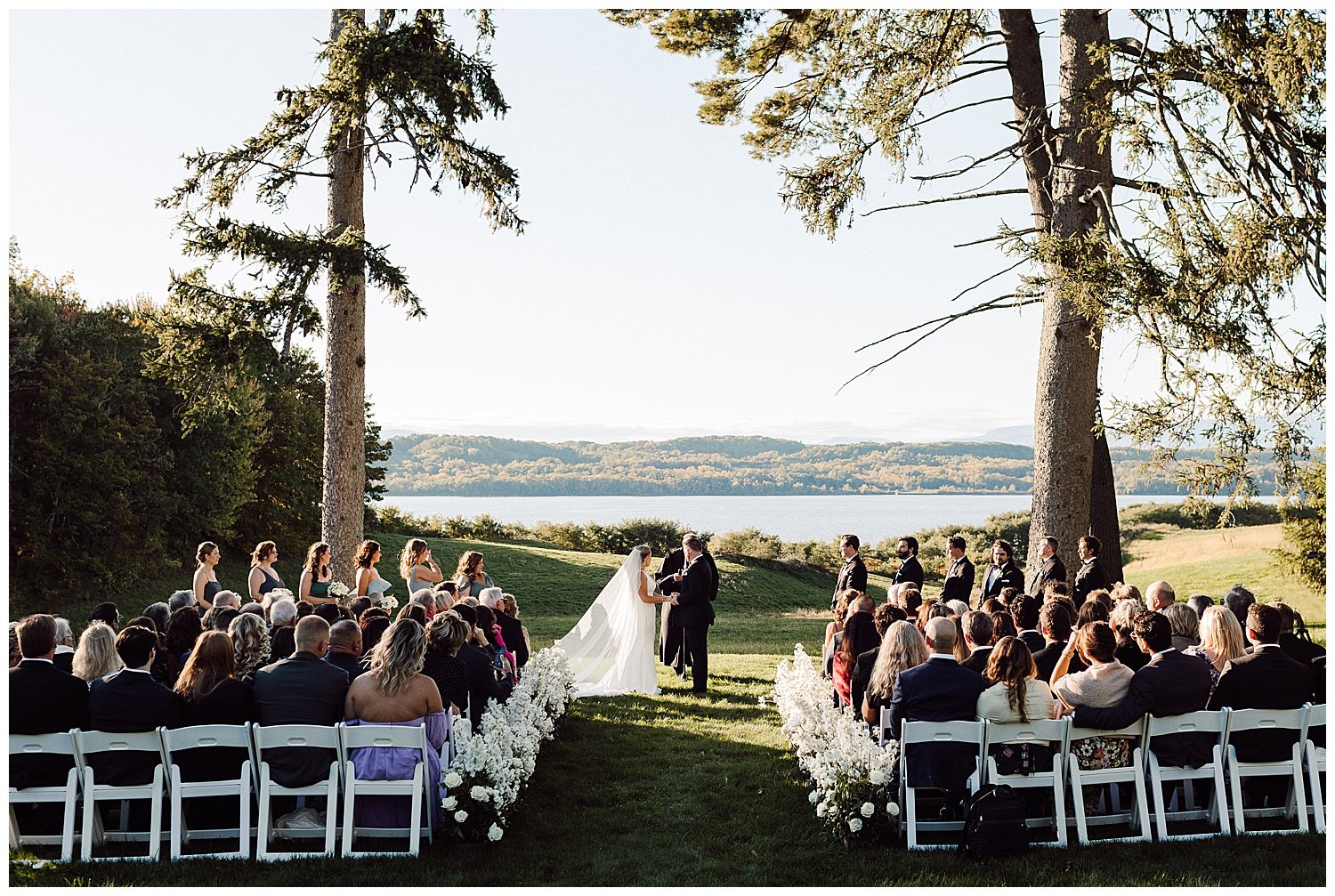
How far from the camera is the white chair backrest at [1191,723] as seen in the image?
18.1 ft

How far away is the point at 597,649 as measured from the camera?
1176 cm

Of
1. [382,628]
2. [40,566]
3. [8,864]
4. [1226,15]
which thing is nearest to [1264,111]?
[1226,15]

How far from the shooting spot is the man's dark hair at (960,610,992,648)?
6.15 metres

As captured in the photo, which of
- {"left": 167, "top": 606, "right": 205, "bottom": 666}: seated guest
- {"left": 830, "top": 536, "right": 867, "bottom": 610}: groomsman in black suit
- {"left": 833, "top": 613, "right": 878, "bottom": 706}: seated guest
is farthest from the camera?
{"left": 830, "top": 536, "right": 867, "bottom": 610}: groomsman in black suit

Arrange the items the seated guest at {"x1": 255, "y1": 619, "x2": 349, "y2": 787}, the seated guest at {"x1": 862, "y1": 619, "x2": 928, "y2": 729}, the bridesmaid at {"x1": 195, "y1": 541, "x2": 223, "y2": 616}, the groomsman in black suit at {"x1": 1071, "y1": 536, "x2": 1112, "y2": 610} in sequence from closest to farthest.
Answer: the seated guest at {"x1": 255, "y1": 619, "x2": 349, "y2": 787}, the seated guest at {"x1": 862, "y1": 619, "x2": 928, "y2": 729}, the bridesmaid at {"x1": 195, "y1": 541, "x2": 223, "y2": 616}, the groomsman in black suit at {"x1": 1071, "y1": 536, "x2": 1112, "y2": 610}

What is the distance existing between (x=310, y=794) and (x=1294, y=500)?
319 inches

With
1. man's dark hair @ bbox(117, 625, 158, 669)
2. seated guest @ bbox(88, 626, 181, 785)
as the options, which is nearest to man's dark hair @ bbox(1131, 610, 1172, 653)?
seated guest @ bbox(88, 626, 181, 785)

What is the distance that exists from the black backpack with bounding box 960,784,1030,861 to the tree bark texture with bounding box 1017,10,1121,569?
21.2 ft

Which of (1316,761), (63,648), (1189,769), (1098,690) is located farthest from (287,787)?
(1316,761)

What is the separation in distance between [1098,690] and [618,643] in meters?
6.70

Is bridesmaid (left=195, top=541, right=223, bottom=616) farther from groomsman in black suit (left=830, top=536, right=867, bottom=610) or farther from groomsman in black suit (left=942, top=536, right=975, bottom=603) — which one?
groomsman in black suit (left=942, top=536, right=975, bottom=603)

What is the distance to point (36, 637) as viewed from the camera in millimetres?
5504

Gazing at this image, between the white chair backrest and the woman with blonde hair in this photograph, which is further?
the woman with blonde hair

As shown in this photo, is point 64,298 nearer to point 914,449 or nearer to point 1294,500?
point 1294,500
